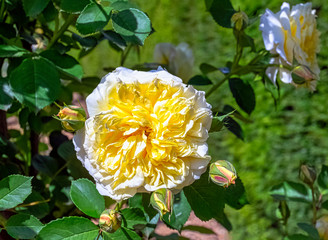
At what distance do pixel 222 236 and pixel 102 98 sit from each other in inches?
45.8

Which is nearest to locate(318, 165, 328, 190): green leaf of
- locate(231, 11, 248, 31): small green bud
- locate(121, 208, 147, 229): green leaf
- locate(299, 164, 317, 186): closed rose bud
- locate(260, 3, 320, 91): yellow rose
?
locate(299, 164, 317, 186): closed rose bud

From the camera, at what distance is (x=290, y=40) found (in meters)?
0.67

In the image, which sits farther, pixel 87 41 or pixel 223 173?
pixel 87 41

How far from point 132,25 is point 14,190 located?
273 mm

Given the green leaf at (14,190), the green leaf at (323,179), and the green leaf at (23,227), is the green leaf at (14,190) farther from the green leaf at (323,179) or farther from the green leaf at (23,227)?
the green leaf at (323,179)

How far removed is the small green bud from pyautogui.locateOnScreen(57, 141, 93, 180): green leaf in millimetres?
394

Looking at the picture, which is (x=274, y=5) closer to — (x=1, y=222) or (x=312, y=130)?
(x=312, y=130)

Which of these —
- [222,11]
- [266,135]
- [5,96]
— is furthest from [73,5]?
[266,135]

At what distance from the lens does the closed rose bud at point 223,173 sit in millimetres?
455

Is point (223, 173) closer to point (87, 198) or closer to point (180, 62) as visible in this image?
point (87, 198)

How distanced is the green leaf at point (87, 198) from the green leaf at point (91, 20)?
0.20 meters

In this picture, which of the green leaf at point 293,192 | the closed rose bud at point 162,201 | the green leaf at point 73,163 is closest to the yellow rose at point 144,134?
the closed rose bud at point 162,201

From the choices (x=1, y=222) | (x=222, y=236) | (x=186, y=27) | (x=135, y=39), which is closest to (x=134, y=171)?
(x=135, y=39)

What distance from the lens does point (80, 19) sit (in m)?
0.54
